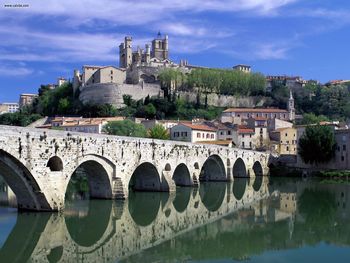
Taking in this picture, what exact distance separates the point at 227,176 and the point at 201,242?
86.5ft

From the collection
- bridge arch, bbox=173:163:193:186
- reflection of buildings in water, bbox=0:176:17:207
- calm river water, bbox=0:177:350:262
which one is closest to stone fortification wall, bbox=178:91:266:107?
bridge arch, bbox=173:163:193:186

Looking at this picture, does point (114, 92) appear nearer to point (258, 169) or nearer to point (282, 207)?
point (258, 169)

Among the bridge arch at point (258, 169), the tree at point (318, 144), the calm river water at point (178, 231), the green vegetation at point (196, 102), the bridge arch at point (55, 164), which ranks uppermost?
the green vegetation at point (196, 102)

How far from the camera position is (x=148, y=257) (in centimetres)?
1500

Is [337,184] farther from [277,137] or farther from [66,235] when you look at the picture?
[66,235]

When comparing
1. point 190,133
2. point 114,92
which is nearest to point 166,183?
point 190,133

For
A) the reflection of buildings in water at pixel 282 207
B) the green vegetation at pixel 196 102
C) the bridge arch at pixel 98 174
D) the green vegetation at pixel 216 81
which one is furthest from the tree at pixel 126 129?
the green vegetation at pixel 216 81

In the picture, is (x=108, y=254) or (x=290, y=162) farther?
(x=290, y=162)

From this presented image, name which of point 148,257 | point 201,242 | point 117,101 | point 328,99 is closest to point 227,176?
point 201,242

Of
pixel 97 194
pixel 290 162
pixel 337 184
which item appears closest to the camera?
pixel 97 194

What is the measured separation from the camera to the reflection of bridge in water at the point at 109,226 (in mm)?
15633

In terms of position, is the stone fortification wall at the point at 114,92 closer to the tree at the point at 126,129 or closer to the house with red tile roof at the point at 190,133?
the house with red tile roof at the point at 190,133

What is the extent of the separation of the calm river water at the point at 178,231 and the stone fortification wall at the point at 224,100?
209 feet

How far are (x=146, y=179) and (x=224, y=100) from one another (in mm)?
65491
